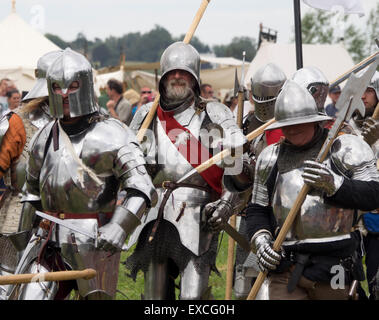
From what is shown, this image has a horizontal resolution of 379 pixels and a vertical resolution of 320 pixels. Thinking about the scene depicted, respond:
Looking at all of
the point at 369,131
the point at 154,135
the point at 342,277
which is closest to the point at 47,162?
the point at 154,135

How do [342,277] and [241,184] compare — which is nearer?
[342,277]

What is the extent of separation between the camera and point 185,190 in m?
6.21

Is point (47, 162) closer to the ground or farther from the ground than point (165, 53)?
closer to the ground

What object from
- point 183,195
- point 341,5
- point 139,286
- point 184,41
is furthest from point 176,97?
point 139,286

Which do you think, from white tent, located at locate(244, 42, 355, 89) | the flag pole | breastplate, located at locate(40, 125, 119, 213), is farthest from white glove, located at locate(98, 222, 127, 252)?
white tent, located at locate(244, 42, 355, 89)

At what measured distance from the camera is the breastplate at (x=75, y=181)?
17.0ft

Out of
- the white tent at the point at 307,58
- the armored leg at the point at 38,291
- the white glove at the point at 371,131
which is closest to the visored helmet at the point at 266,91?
the white glove at the point at 371,131

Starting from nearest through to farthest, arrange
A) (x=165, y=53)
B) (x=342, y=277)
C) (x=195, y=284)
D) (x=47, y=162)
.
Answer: (x=342, y=277), (x=47, y=162), (x=195, y=284), (x=165, y=53)

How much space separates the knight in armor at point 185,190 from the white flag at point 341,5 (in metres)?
1.76

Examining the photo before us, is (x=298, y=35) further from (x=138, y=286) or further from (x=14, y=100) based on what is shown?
(x=14, y=100)

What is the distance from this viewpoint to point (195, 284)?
6035mm

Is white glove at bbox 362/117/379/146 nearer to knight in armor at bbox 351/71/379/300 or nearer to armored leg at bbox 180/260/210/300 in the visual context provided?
knight in armor at bbox 351/71/379/300

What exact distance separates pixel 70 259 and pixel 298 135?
4.89 ft
